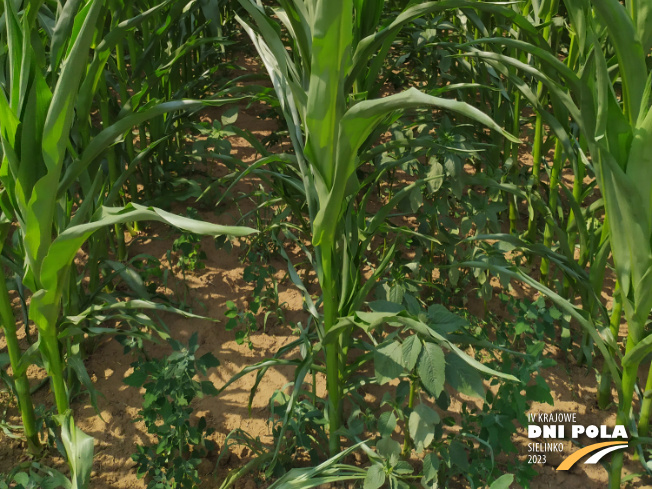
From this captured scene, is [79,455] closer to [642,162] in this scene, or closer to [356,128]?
[356,128]

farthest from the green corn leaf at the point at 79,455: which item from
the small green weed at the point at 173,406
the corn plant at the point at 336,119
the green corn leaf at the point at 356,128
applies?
the green corn leaf at the point at 356,128

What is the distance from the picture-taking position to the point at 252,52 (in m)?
3.23

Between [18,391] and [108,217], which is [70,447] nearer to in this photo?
[18,391]

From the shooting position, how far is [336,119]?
1.18 m

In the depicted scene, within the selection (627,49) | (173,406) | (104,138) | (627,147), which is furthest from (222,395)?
(627,49)

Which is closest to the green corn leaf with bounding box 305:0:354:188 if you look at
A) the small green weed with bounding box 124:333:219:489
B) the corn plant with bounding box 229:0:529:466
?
the corn plant with bounding box 229:0:529:466

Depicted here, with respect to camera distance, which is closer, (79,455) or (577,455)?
(79,455)

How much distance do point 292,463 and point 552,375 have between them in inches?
32.3

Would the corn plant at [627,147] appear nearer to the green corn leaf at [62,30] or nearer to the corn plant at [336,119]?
the corn plant at [336,119]

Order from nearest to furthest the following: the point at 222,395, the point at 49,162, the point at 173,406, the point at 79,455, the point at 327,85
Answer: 1. the point at 327,85
2. the point at 49,162
3. the point at 79,455
4. the point at 173,406
5. the point at 222,395

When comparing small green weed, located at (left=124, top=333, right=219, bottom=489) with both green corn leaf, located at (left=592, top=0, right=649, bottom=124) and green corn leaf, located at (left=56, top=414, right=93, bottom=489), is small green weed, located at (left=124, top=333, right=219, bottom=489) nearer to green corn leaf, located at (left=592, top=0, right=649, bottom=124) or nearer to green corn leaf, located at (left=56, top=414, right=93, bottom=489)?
green corn leaf, located at (left=56, top=414, right=93, bottom=489)

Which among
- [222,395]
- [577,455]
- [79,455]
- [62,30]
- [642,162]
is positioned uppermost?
[62,30]

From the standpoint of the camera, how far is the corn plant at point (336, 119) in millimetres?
1055

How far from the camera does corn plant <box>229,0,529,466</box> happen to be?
1055 mm
